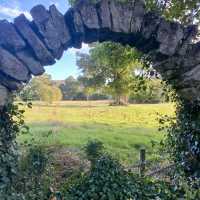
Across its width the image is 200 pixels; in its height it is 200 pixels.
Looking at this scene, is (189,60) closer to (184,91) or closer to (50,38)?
(184,91)

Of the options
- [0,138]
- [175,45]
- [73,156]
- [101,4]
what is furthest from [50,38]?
[73,156]

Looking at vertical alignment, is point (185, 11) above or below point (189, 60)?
above

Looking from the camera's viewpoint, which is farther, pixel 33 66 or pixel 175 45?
pixel 175 45

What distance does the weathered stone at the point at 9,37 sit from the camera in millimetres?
5914

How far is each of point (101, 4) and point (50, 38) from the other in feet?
3.21

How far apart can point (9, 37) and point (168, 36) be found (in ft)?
8.39

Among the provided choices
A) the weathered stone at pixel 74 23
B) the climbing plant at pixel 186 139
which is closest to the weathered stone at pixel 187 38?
the climbing plant at pixel 186 139

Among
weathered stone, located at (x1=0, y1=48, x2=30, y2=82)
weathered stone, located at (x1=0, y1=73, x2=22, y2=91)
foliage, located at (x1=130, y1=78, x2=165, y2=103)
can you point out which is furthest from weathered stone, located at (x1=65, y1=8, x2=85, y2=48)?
foliage, located at (x1=130, y1=78, x2=165, y2=103)

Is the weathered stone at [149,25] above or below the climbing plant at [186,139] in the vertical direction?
above

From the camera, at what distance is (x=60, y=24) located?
627 centimetres

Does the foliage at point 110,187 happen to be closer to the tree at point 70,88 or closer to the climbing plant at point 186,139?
the climbing plant at point 186,139

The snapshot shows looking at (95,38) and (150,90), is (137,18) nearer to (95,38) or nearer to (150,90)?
(95,38)

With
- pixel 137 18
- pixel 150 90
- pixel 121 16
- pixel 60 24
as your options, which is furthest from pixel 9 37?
pixel 150 90

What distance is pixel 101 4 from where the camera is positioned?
252 inches
